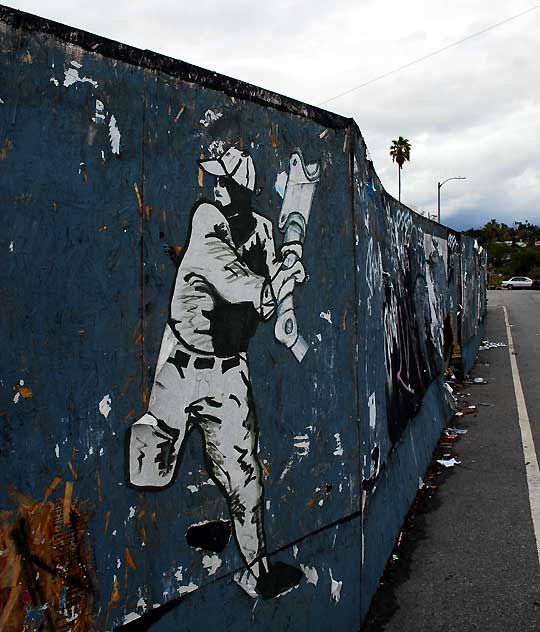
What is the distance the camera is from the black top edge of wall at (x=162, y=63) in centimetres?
201

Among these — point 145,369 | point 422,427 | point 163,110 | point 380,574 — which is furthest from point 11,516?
point 422,427

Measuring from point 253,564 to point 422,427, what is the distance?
13.6 feet

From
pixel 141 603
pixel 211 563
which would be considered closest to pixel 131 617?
pixel 141 603

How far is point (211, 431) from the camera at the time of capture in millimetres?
2703

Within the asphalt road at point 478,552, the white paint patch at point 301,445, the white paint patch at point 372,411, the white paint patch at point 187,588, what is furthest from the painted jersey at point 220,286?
the asphalt road at point 478,552

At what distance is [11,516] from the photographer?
198cm

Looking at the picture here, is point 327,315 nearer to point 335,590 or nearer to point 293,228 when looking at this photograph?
point 293,228

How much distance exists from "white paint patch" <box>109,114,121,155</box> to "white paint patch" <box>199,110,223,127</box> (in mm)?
469

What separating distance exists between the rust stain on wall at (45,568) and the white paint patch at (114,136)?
116 cm

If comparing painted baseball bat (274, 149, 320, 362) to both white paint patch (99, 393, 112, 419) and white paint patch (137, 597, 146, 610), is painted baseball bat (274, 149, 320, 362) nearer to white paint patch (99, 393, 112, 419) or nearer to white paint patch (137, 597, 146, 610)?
white paint patch (99, 393, 112, 419)

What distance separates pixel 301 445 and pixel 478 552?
2229 mm

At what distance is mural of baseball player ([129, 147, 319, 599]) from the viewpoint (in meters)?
2.50

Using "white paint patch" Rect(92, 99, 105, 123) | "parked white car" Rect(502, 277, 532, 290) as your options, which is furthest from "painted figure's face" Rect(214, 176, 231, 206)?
"parked white car" Rect(502, 277, 532, 290)

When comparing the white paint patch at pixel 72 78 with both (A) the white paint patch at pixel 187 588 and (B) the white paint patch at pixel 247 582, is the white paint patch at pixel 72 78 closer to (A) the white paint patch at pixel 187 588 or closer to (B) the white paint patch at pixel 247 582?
(A) the white paint patch at pixel 187 588
